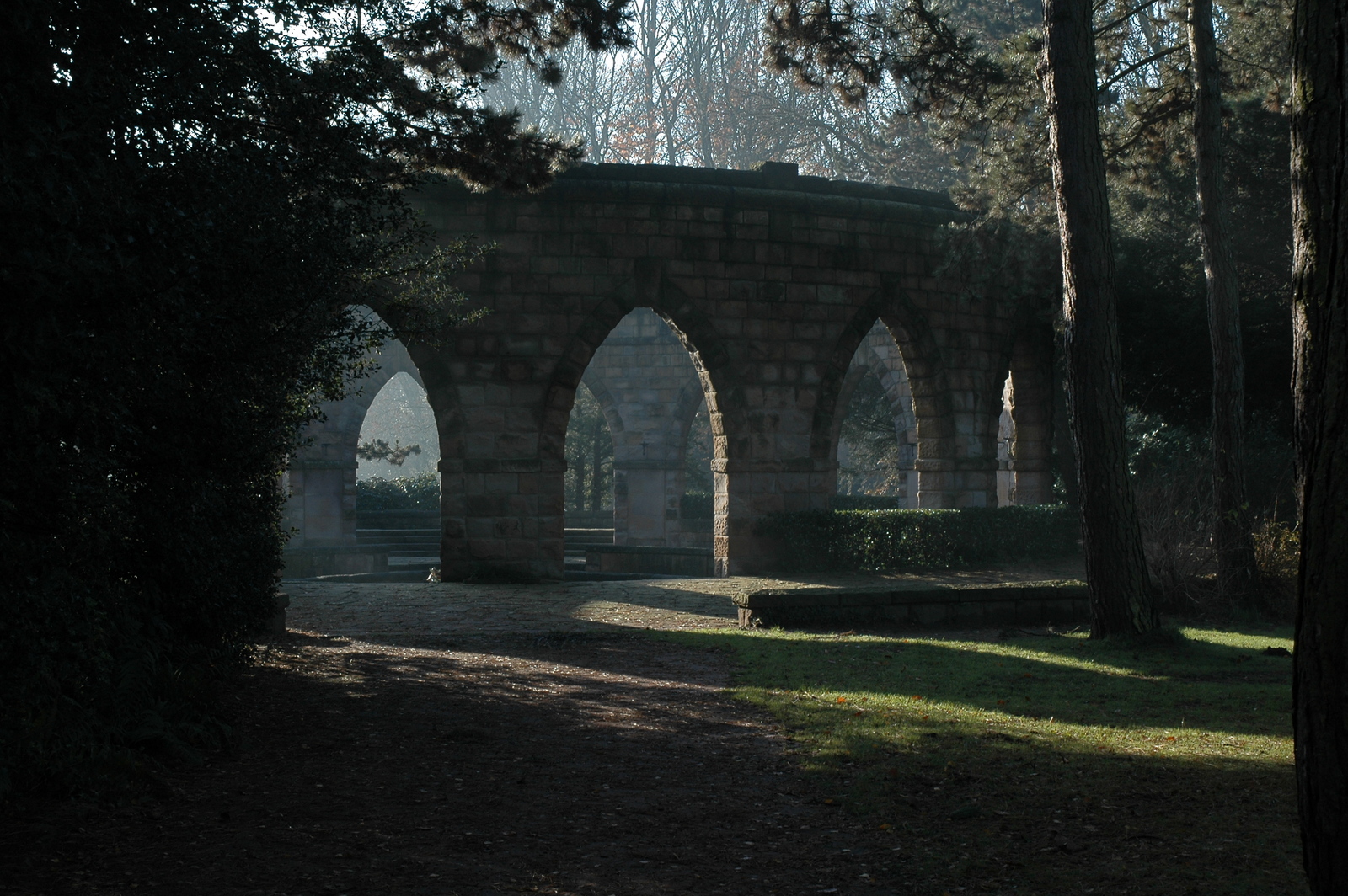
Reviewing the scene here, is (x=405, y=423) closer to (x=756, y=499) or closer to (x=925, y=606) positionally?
(x=756, y=499)

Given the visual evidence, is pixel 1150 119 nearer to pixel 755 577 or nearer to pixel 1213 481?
pixel 1213 481

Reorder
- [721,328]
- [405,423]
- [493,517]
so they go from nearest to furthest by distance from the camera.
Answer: [493,517] < [721,328] < [405,423]

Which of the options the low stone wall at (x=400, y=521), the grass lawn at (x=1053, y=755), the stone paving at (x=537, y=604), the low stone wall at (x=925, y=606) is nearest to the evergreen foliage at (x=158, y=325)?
the stone paving at (x=537, y=604)

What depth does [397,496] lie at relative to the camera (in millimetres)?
26016

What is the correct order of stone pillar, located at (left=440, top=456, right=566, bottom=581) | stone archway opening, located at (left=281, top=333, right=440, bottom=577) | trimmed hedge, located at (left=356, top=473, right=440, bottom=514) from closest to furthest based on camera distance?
stone pillar, located at (left=440, top=456, right=566, bottom=581) → stone archway opening, located at (left=281, top=333, right=440, bottom=577) → trimmed hedge, located at (left=356, top=473, right=440, bottom=514)

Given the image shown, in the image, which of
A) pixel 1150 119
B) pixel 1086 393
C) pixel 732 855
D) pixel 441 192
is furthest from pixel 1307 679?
pixel 441 192

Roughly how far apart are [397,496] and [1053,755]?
22.4m

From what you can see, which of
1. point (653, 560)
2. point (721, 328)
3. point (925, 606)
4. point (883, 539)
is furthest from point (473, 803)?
point (653, 560)

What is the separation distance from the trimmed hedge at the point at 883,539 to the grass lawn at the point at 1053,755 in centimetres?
500

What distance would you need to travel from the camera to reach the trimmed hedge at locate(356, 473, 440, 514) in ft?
84.1

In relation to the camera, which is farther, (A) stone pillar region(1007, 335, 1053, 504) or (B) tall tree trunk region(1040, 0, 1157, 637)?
(A) stone pillar region(1007, 335, 1053, 504)

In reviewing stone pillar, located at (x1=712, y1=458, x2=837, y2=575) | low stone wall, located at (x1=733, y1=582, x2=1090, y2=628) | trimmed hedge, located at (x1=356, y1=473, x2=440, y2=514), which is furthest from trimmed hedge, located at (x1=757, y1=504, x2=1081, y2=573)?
trimmed hedge, located at (x1=356, y1=473, x2=440, y2=514)

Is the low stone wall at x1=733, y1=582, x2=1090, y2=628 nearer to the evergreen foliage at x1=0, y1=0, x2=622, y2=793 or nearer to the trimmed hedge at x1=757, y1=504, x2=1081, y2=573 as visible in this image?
the trimmed hedge at x1=757, y1=504, x2=1081, y2=573

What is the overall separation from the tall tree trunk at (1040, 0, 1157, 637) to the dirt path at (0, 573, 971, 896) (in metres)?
3.03
